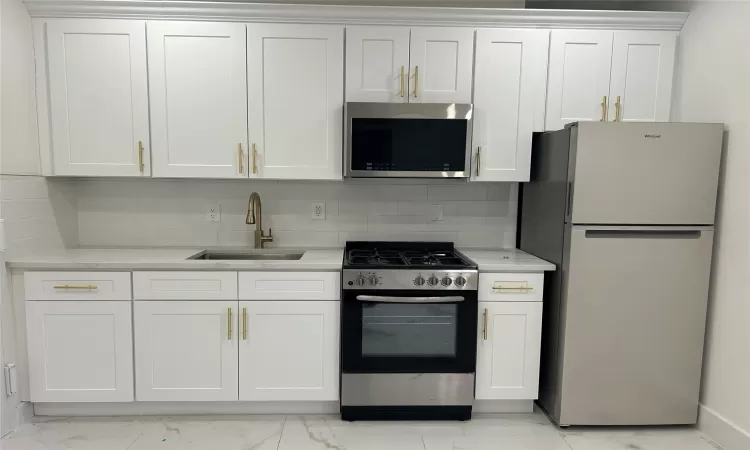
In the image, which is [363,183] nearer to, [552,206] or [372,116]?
[372,116]

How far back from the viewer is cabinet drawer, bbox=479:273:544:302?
2375mm

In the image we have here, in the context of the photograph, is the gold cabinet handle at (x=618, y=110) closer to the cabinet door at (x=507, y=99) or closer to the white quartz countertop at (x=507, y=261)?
the cabinet door at (x=507, y=99)

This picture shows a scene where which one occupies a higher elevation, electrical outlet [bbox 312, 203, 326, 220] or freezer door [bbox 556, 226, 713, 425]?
electrical outlet [bbox 312, 203, 326, 220]

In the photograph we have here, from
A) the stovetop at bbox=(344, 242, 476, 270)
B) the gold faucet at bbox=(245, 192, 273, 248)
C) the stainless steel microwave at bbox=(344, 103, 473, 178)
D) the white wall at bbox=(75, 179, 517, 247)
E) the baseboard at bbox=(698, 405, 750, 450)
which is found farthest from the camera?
the white wall at bbox=(75, 179, 517, 247)

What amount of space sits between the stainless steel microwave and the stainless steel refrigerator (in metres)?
0.54

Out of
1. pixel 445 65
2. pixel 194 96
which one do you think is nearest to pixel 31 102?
pixel 194 96

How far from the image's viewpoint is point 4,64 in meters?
2.22

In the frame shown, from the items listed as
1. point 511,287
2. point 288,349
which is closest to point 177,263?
point 288,349

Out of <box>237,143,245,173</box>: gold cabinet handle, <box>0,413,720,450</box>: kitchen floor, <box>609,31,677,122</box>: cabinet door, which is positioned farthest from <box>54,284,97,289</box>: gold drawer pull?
<box>609,31,677,122</box>: cabinet door

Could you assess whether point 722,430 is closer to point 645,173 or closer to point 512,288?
point 512,288

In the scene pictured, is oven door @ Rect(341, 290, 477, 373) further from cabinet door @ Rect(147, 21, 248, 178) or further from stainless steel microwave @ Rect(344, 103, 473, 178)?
cabinet door @ Rect(147, 21, 248, 178)

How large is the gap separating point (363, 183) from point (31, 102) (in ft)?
6.39

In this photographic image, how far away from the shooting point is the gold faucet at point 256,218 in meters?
2.71

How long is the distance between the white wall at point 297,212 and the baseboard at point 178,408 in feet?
3.28
